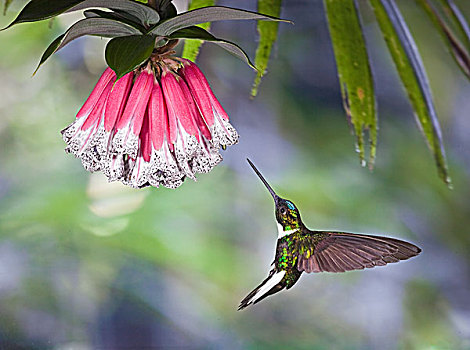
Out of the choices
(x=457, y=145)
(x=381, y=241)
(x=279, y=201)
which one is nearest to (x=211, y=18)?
(x=381, y=241)

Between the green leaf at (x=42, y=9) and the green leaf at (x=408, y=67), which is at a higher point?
the green leaf at (x=42, y=9)

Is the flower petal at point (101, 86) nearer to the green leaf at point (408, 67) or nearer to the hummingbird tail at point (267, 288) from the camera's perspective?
the green leaf at point (408, 67)

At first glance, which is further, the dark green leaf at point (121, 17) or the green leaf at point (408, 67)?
the green leaf at point (408, 67)

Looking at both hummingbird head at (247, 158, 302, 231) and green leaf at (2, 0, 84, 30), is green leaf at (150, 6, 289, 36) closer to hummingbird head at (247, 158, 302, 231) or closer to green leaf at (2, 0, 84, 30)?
green leaf at (2, 0, 84, 30)

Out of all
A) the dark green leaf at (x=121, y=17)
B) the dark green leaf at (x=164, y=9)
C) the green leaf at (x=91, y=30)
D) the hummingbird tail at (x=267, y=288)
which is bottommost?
the hummingbird tail at (x=267, y=288)

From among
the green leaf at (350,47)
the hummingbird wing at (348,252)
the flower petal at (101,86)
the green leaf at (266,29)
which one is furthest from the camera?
the hummingbird wing at (348,252)

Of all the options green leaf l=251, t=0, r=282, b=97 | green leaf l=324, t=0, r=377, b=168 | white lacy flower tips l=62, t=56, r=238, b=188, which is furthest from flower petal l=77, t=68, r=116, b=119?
green leaf l=324, t=0, r=377, b=168

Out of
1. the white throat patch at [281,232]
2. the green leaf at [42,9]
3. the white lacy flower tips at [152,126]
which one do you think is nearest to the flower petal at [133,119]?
the white lacy flower tips at [152,126]

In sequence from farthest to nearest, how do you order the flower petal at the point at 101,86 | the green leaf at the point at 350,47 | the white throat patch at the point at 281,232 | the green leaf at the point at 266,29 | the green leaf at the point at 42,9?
the white throat patch at the point at 281,232
the green leaf at the point at 350,47
the green leaf at the point at 266,29
the flower petal at the point at 101,86
the green leaf at the point at 42,9
